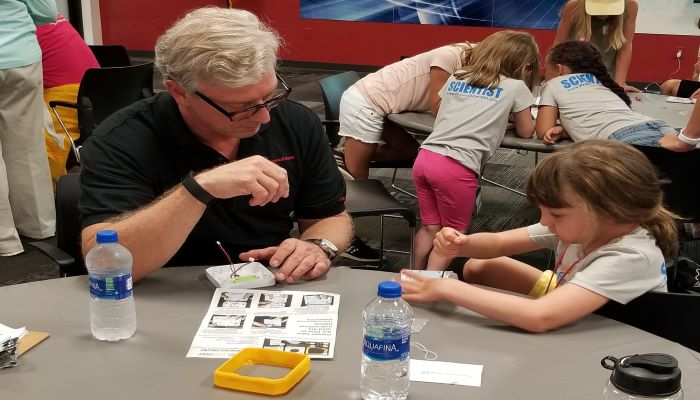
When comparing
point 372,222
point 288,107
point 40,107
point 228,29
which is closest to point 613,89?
point 372,222

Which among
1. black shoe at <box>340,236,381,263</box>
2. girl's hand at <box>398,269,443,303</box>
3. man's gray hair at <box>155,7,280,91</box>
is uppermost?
man's gray hair at <box>155,7,280,91</box>

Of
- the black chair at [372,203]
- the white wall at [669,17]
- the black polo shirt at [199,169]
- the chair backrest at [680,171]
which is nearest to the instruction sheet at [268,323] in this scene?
the black polo shirt at [199,169]

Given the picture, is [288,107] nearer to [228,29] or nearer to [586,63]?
[228,29]

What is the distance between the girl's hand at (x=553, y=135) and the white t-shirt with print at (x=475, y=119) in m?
0.16

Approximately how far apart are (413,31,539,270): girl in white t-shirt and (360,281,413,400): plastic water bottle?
2231mm

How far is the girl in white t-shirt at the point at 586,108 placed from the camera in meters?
3.49

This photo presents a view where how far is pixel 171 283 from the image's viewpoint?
1801mm

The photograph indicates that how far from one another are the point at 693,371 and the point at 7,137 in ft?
12.1

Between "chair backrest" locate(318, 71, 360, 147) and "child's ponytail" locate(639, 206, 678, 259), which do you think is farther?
"chair backrest" locate(318, 71, 360, 147)

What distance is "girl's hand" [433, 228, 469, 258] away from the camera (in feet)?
6.56

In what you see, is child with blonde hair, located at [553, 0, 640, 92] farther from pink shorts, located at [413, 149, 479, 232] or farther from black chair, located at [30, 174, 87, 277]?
black chair, located at [30, 174, 87, 277]

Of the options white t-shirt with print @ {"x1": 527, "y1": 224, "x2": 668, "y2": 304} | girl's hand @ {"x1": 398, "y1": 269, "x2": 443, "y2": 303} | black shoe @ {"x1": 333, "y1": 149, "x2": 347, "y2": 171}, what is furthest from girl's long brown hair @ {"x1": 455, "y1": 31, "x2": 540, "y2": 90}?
girl's hand @ {"x1": 398, "y1": 269, "x2": 443, "y2": 303}

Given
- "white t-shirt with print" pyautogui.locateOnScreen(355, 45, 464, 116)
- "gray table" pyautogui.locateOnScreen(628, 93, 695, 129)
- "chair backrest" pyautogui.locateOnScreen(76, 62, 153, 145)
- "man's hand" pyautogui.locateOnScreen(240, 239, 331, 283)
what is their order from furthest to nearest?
"chair backrest" pyautogui.locateOnScreen(76, 62, 153, 145) < "white t-shirt with print" pyautogui.locateOnScreen(355, 45, 464, 116) < "gray table" pyautogui.locateOnScreen(628, 93, 695, 129) < "man's hand" pyautogui.locateOnScreen(240, 239, 331, 283)

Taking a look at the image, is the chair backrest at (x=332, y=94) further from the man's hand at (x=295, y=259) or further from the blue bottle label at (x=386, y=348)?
the blue bottle label at (x=386, y=348)
